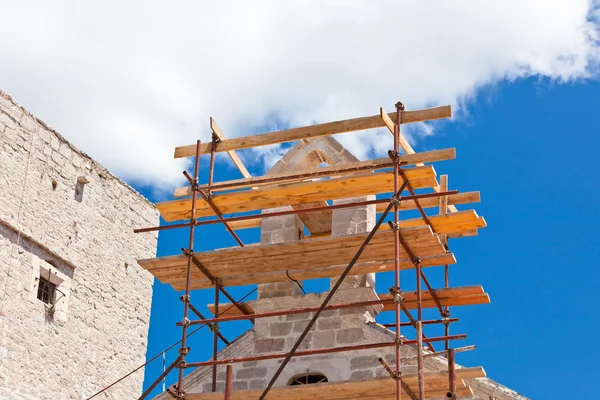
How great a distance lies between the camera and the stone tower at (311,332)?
1434 cm

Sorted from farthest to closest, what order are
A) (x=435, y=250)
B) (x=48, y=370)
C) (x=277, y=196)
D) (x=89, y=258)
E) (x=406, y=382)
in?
(x=89, y=258) < (x=48, y=370) < (x=277, y=196) < (x=435, y=250) < (x=406, y=382)

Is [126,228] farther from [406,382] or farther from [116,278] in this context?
[406,382]

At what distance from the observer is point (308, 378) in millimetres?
14578

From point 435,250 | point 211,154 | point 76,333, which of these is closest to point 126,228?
point 76,333

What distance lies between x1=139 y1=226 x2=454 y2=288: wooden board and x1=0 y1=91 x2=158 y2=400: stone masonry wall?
3.61 meters

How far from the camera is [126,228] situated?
67.2ft

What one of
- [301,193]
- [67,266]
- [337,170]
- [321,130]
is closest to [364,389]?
[301,193]

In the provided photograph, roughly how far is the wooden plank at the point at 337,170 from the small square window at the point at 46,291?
403 centimetres

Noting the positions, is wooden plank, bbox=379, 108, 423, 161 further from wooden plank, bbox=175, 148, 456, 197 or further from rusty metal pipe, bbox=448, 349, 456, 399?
rusty metal pipe, bbox=448, 349, 456, 399

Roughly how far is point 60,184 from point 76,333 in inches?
94.0

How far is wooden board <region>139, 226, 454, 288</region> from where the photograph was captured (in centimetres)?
1369

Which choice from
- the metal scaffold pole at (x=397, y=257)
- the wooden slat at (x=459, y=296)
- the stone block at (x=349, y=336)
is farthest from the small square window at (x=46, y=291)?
the metal scaffold pole at (x=397, y=257)

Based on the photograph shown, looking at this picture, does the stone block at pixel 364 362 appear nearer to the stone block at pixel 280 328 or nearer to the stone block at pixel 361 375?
the stone block at pixel 361 375

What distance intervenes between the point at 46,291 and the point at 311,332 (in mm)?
5383
